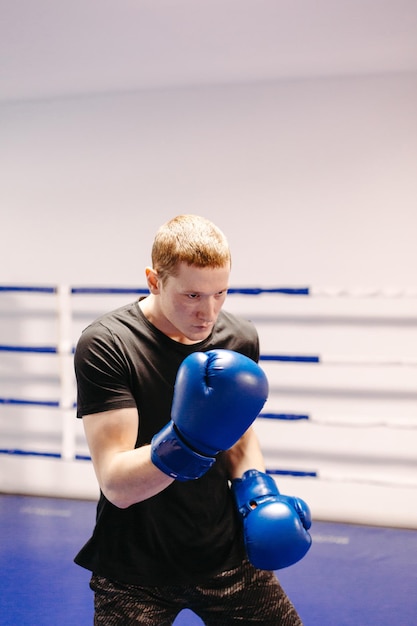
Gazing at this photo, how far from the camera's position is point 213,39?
113 inches

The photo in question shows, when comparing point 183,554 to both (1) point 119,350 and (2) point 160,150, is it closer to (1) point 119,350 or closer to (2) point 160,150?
(1) point 119,350

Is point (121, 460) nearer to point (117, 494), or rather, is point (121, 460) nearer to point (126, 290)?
point (117, 494)

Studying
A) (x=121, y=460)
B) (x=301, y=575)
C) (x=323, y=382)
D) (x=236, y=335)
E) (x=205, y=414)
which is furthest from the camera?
(x=323, y=382)

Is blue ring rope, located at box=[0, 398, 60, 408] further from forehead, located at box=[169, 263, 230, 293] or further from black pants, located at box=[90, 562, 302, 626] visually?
forehead, located at box=[169, 263, 230, 293]

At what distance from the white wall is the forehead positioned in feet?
7.24

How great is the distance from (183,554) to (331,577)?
1.80 metres

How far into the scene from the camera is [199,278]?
1342 mm

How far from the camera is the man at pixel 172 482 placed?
4.25 ft

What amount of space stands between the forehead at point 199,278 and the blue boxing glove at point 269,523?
1.70ft

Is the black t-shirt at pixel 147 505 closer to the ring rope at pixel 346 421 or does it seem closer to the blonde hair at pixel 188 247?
the blonde hair at pixel 188 247

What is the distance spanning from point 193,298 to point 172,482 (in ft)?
1.38

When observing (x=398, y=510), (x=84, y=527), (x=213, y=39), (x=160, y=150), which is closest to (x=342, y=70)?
(x=213, y=39)

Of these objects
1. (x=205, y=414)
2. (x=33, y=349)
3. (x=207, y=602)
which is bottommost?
(x=207, y=602)


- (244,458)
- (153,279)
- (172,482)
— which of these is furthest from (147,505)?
(153,279)
